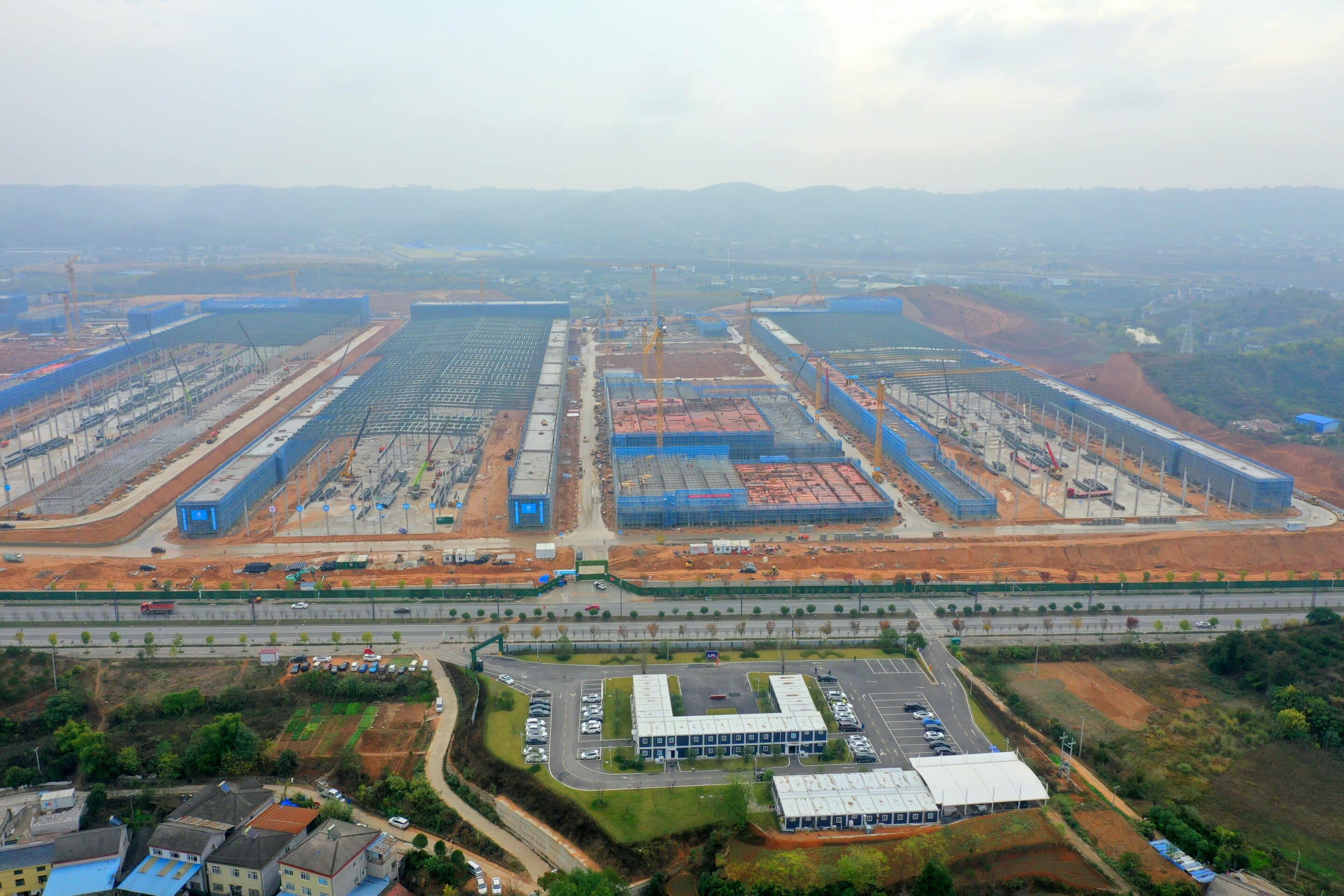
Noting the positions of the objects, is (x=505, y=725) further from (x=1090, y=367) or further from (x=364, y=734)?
(x=1090, y=367)

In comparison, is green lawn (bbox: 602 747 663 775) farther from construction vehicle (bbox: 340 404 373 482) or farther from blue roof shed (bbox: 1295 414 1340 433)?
blue roof shed (bbox: 1295 414 1340 433)

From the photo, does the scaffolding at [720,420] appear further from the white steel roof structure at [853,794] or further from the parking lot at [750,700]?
the white steel roof structure at [853,794]

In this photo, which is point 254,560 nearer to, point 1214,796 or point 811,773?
point 811,773

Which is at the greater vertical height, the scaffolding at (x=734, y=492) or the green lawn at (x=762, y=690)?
the scaffolding at (x=734, y=492)

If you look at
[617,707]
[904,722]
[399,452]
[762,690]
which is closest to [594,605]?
[617,707]

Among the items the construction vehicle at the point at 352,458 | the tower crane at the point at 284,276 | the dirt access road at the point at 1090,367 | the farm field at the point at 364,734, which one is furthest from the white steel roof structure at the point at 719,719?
the tower crane at the point at 284,276

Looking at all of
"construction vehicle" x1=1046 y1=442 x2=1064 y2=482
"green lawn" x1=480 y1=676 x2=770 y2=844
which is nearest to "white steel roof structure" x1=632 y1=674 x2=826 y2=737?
"green lawn" x1=480 y1=676 x2=770 y2=844
